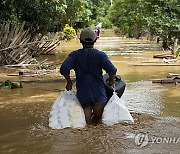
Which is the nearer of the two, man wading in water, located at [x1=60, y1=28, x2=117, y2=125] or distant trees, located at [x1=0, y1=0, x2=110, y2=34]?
man wading in water, located at [x1=60, y1=28, x2=117, y2=125]

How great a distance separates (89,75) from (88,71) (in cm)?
7

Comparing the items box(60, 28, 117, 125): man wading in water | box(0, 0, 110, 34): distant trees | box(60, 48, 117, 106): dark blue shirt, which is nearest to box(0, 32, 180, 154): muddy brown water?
box(60, 28, 117, 125): man wading in water

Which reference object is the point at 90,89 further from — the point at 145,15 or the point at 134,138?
the point at 145,15

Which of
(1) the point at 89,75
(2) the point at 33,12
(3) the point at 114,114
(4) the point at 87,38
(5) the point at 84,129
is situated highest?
(2) the point at 33,12

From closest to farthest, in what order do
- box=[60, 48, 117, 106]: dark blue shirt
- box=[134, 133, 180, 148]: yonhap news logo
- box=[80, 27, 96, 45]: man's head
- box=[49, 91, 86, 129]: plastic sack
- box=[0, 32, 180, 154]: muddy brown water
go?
box=[0, 32, 180, 154]: muddy brown water
box=[134, 133, 180, 148]: yonhap news logo
box=[49, 91, 86, 129]: plastic sack
box=[60, 48, 117, 106]: dark blue shirt
box=[80, 27, 96, 45]: man's head

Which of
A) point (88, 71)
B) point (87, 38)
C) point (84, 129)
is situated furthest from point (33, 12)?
point (84, 129)

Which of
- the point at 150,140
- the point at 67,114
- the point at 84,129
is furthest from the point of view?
the point at 67,114

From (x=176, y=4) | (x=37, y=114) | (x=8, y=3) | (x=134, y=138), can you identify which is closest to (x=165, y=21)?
(x=176, y=4)

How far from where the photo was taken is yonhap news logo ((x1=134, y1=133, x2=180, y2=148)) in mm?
6020

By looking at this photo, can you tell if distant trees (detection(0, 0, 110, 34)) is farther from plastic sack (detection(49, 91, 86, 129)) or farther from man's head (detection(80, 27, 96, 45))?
plastic sack (detection(49, 91, 86, 129))

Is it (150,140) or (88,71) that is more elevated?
(88,71)

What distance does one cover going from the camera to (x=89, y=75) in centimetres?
720

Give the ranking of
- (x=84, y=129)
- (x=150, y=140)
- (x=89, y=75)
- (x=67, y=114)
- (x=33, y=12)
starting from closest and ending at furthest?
(x=150, y=140) < (x=84, y=129) < (x=67, y=114) < (x=89, y=75) < (x=33, y=12)

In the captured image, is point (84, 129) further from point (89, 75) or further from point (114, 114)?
point (89, 75)
